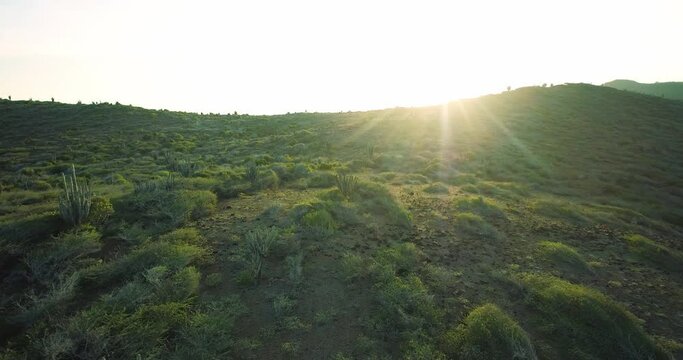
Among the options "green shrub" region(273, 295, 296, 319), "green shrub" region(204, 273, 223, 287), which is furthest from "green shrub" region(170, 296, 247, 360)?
"green shrub" region(204, 273, 223, 287)

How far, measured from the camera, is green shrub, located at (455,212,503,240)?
32.9 feet

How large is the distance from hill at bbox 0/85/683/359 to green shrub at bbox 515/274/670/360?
3cm

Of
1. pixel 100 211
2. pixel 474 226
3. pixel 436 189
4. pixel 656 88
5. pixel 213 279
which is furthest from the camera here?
pixel 656 88

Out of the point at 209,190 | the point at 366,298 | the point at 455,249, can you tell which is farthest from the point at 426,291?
the point at 209,190

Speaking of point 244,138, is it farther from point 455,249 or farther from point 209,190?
point 455,249

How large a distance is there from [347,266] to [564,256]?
5385mm

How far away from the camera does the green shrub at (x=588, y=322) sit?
19.4ft

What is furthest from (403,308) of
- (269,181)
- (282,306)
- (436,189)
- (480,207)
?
(269,181)

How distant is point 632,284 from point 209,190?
39.1 ft

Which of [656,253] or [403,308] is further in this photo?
[656,253]

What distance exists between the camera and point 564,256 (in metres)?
8.77

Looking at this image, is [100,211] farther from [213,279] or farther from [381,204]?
[381,204]

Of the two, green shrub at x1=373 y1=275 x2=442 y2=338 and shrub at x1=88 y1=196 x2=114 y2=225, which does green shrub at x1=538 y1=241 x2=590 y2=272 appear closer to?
green shrub at x1=373 y1=275 x2=442 y2=338

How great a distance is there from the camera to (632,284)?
797 centimetres
